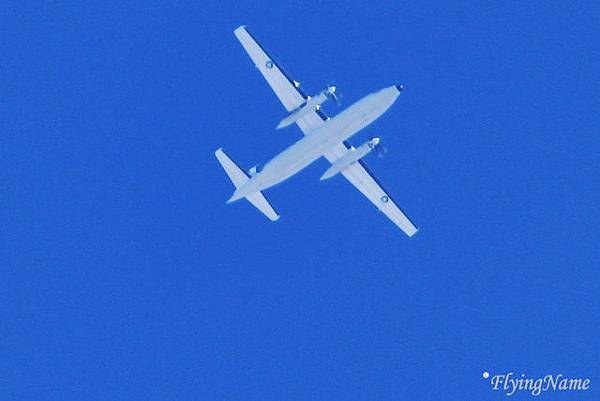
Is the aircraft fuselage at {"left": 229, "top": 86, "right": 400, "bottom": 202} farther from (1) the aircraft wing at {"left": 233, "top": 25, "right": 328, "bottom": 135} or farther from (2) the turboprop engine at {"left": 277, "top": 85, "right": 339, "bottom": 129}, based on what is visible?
(1) the aircraft wing at {"left": 233, "top": 25, "right": 328, "bottom": 135}

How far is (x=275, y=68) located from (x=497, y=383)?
2474cm

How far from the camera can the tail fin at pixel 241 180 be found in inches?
1816

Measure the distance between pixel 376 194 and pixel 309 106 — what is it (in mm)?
7699

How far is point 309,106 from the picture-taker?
4481 cm

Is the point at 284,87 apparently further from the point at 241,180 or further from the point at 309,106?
the point at 241,180

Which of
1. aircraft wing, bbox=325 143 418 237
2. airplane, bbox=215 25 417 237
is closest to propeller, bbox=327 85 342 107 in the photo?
airplane, bbox=215 25 417 237

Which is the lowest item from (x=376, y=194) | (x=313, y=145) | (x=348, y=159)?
(x=313, y=145)

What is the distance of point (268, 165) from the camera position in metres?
43.9

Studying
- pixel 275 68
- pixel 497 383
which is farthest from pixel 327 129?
pixel 497 383

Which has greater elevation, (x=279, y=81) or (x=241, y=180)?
(x=279, y=81)

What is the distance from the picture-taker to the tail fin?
4613cm

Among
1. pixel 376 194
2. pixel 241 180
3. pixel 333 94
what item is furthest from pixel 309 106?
pixel 376 194

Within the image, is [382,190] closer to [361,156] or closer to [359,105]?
[361,156]

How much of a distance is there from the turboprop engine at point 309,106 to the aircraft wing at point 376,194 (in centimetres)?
484
